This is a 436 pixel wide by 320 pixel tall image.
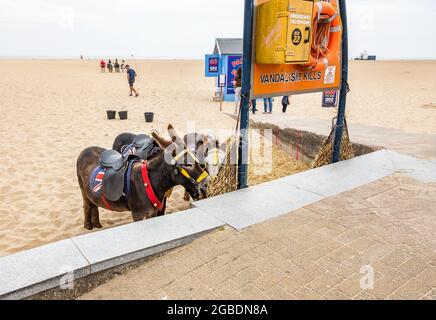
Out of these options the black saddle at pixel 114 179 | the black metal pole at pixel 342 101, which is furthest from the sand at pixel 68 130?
the black metal pole at pixel 342 101

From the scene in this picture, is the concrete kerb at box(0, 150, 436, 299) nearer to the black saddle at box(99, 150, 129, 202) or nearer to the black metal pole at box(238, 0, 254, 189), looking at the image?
the black metal pole at box(238, 0, 254, 189)

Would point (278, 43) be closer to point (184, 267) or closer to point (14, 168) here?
point (184, 267)

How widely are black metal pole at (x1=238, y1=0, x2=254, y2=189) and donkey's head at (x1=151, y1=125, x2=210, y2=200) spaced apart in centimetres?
59

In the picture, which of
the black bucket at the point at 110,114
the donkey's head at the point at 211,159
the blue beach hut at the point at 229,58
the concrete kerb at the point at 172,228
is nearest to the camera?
the concrete kerb at the point at 172,228

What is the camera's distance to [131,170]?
171 inches

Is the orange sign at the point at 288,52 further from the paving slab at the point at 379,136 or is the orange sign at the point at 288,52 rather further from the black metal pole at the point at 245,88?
the paving slab at the point at 379,136

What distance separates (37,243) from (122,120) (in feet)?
30.9

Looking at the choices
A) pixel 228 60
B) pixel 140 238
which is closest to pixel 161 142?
pixel 140 238

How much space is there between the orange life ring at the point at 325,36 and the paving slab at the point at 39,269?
3.91 m

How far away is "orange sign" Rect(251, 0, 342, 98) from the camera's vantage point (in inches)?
157

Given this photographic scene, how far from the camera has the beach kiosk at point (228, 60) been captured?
18922 mm

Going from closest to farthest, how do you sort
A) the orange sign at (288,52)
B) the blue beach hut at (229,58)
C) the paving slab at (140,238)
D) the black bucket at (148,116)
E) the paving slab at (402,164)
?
the paving slab at (140,238)
the orange sign at (288,52)
the paving slab at (402,164)
the black bucket at (148,116)
the blue beach hut at (229,58)

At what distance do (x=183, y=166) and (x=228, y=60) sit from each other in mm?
15997
